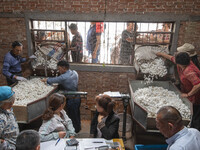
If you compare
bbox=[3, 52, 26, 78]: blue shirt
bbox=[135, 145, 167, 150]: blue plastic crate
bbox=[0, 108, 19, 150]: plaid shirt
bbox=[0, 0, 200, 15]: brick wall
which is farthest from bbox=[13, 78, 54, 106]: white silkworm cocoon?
bbox=[135, 145, 167, 150]: blue plastic crate

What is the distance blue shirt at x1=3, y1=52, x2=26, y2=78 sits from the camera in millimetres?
4719

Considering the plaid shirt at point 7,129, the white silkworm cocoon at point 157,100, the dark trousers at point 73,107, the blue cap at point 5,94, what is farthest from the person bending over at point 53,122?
the white silkworm cocoon at point 157,100

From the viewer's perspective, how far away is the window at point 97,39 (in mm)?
5234

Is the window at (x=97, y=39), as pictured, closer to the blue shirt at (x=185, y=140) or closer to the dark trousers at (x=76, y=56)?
the dark trousers at (x=76, y=56)

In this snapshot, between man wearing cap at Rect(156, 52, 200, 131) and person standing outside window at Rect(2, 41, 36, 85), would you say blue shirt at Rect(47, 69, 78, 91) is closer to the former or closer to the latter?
person standing outside window at Rect(2, 41, 36, 85)

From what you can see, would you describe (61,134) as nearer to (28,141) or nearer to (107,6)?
(28,141)

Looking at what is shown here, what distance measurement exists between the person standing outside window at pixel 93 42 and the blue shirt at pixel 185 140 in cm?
380

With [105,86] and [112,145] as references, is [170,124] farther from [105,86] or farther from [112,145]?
[105,86]

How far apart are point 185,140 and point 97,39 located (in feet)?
13.0

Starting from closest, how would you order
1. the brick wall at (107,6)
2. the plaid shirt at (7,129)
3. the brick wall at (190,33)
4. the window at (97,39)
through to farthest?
the plaid shirt at (7,129), the brick wall at (107,6), the brick wall at (190,33), the window at (97,39)

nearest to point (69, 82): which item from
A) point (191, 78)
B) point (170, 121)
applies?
point (191, 78)

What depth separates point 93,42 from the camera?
5430 mm

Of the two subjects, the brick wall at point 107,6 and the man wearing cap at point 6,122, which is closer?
the man wearing cap at point 6,122

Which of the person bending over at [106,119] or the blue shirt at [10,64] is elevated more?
the blue shirt at [10,64]
